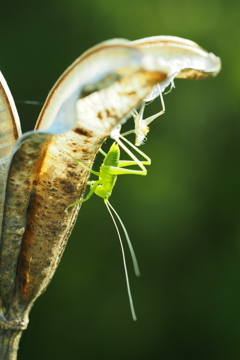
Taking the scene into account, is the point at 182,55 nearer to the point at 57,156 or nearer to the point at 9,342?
the point at 57,156

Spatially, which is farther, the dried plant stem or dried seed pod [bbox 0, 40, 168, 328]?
the dried plant stem

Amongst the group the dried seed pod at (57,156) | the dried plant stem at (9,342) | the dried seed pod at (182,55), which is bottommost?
the dried plant stem at (9,342)

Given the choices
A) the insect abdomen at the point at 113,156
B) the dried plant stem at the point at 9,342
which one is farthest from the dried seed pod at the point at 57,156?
the insect abdomen at the point at 113,156

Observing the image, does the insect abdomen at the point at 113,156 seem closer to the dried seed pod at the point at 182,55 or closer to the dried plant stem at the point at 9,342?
the dried seed pod at the point at 182,55

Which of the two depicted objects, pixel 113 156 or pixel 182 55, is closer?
pixel 182 55

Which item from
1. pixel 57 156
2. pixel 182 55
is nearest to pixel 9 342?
pixel 57 156

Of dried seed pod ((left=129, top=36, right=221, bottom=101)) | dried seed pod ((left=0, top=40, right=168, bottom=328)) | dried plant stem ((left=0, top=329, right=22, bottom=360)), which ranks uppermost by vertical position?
dried seed pod ((left=129, top=36, right=221, bottom=101))

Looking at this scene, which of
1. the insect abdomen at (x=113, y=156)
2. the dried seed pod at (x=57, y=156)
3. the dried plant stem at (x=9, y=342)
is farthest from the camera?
the insect abdomen at (x=113, y=156)

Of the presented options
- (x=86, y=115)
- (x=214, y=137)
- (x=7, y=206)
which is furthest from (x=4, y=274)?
(x=214, y=137)

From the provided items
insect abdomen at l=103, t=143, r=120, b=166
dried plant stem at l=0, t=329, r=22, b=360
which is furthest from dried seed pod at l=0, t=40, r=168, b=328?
insect abdomen at l=103, t=143, r=120, b=166

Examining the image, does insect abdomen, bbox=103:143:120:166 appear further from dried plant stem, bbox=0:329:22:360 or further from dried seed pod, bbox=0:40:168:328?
dried plant stem, bbox=0:329:22:360

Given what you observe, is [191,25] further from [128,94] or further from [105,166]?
[128,94]

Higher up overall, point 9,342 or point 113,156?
point 113,156
